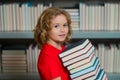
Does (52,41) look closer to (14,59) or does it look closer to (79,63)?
(79,63)

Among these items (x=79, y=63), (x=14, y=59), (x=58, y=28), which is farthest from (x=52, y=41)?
(x=14, y=59)

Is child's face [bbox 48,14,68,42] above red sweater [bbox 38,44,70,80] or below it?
above

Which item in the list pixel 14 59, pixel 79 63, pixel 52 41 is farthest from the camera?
pixel 14 59

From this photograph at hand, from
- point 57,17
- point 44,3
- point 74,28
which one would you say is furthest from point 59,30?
point 44,3

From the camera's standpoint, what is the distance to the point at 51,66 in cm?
125

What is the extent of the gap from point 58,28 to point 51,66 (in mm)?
204

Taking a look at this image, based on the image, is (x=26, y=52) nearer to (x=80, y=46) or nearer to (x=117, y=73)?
(x=117, y=73)

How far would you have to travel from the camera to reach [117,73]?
200 cm

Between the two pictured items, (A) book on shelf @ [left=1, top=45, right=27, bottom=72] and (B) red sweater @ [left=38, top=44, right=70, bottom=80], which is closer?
(B) red sweater @ [left=38, top=44, right=70, bottom=80]

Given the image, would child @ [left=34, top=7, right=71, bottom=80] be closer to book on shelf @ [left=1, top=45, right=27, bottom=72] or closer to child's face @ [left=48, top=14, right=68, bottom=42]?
child's face @ [left=48, top=14, right=68, bottom=42]

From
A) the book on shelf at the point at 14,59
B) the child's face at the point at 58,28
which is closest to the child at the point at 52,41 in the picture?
the child's face at the point at 58,28

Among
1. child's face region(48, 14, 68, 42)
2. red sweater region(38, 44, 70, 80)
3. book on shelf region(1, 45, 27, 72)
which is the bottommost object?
book on shelf region(1, 45, 27, 72)

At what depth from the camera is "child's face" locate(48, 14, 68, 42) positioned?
4.36 ft

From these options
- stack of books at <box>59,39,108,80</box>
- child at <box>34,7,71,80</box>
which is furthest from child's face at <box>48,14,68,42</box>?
stack of books at <box>59,39,108,80</box>
